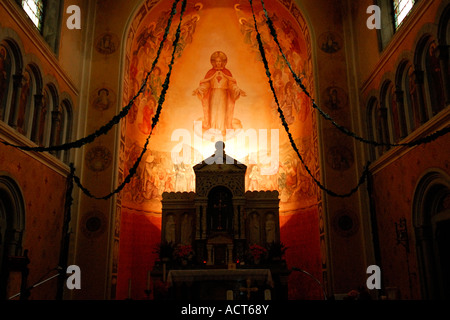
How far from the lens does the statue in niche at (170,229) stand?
15633 millimetres

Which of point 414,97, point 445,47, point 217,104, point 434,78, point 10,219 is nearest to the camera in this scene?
point 445,47

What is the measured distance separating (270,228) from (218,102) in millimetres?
7309

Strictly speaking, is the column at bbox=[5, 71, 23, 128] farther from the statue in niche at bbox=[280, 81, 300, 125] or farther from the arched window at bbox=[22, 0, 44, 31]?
the statue in niche at bbox=[280, 81, 300, 125]

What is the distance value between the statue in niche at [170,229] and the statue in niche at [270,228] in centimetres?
350

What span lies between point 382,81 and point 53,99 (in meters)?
10.4

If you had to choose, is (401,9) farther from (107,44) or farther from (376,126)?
(107,44)

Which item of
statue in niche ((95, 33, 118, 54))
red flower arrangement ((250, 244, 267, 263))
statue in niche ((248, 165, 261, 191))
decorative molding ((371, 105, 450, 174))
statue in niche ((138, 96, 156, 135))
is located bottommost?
red flower arrangement ((250, 244, 267, 263))

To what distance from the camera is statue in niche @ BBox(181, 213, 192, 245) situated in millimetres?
15718

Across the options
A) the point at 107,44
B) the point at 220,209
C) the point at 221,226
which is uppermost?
the point at 107,44

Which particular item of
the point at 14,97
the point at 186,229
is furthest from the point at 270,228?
the point at 14,97

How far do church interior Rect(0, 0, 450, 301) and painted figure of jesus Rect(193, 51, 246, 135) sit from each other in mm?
73

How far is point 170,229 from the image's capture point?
1577 cm

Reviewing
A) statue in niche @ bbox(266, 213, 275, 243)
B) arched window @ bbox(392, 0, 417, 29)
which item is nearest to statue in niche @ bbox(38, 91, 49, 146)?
statue in niche @ bbox(266, 213, 275, 243)

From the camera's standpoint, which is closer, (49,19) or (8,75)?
(8,75)
